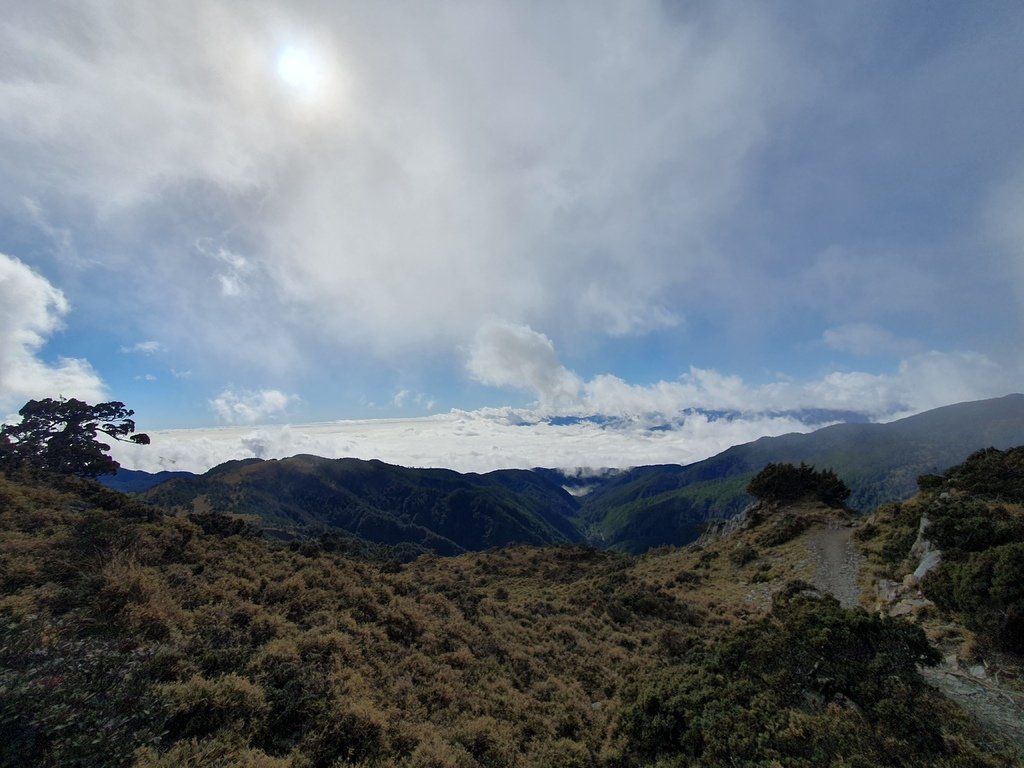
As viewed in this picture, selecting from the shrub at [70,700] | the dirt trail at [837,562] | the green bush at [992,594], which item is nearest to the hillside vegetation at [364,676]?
the shrub at [70,700]

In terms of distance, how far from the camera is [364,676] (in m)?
13.0

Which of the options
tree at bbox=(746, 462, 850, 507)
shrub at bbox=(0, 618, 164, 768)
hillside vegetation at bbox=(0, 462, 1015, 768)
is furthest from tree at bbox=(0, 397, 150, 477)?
tree at bbox=(746, 462, 850, 507)

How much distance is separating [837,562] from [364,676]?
3343 centimetres

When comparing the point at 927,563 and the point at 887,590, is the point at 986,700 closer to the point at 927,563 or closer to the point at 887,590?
the point at 927,563

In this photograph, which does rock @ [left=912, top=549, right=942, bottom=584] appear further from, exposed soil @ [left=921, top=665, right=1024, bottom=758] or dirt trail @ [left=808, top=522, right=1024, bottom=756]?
exposed soil @ [left=921, top=665, right=1024, bottom=758]

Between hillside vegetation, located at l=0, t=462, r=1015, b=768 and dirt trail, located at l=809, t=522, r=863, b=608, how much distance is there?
10.3m

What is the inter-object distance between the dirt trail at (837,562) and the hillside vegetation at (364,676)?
10319 millimetres

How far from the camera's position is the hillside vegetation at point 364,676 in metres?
8.20

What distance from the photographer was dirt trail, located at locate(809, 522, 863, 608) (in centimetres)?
2532

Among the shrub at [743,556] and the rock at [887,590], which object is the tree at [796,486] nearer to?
the shrub at [743,556]

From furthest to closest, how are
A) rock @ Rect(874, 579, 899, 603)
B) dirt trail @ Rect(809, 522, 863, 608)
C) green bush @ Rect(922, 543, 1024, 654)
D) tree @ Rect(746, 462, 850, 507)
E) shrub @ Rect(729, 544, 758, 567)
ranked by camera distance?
tree @ Rect(746, 462, 850, 507)
shrub @ Rect(729, 544, 758, 567)
dirt trail @ Rect(809, 522, 863, 608)
rock @ Rect(874, 579, 899, 603)
green bush @ Rect(922, 543, 1024, 654)

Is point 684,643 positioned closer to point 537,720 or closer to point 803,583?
point 537,720

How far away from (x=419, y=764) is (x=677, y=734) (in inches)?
254

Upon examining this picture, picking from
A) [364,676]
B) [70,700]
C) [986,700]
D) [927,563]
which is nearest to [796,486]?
[927,563]
